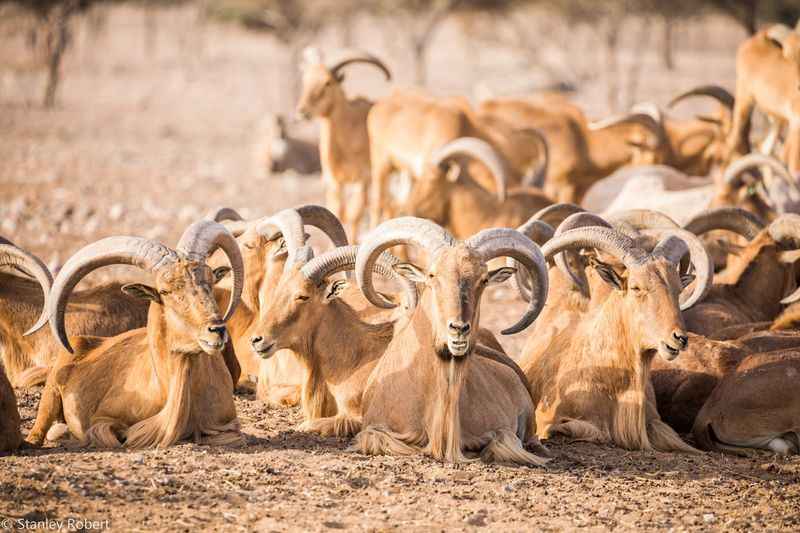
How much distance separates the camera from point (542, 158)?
14977 mm

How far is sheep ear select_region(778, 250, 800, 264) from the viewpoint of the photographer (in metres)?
9.35

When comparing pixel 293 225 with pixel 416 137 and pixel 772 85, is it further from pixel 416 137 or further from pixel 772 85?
pixel 772 85

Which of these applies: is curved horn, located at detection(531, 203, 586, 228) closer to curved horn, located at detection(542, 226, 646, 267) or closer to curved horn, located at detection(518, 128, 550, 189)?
curved horn, located at detection(542, 226, 646, 267)

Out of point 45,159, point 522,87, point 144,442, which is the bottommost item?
point 144,442

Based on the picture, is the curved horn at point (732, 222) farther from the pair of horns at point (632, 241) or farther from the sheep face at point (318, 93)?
the sheep face at point (318, 93)

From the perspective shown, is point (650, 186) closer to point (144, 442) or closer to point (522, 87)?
point (144, 442)

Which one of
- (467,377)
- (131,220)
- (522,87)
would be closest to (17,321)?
(467,377)

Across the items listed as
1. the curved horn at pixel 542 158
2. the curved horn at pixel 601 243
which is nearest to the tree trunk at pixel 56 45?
the curved horn at pixel 542 158

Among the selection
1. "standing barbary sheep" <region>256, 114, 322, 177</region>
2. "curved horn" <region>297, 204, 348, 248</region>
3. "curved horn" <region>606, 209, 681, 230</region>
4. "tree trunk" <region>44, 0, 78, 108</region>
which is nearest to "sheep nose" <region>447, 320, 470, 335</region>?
"curved horn" <region>297, 204, 348, 248</region>

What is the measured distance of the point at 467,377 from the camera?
22.3 feet

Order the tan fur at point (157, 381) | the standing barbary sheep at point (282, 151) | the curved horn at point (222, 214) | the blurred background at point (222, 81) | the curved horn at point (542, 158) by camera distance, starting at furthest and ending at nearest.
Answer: the standing barbary sheep at point (282, 151) < the blurred background at point (222, 81) < the curved horn at point (542, 158) < the curved horn at point (222, 214) < the tan fur at point (157, 381)

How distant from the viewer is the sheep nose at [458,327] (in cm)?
613

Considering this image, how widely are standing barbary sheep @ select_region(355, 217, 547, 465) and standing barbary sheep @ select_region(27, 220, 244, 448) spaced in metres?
0.86

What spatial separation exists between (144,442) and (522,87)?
28229 millimetres
